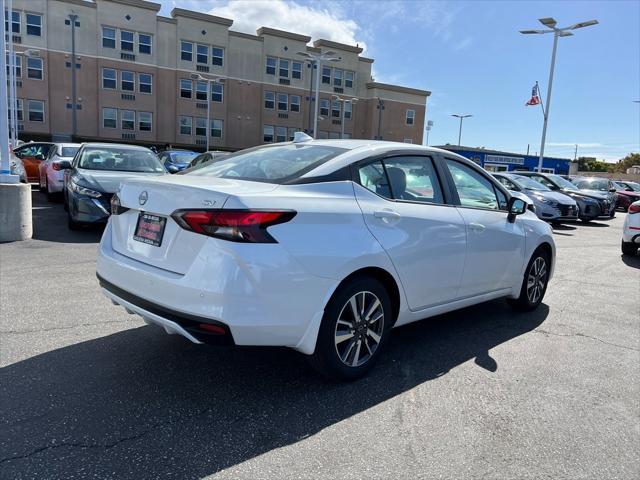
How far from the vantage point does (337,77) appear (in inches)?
1965

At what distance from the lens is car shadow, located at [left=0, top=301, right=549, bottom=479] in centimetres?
253

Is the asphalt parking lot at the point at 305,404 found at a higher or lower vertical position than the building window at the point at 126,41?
lower

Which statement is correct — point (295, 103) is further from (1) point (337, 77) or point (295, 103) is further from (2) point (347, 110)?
(2) point (347, 110)

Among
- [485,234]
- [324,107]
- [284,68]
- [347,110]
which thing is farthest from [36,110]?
[485,234]

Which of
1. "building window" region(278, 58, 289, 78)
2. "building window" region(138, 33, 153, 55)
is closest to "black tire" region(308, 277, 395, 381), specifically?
"building window" region(138, 33, 153, 55)

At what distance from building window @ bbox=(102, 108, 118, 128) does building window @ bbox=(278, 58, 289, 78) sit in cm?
1527

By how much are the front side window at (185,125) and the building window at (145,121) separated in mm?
2519

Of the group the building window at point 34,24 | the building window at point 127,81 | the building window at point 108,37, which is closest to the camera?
the building window at point 34,24

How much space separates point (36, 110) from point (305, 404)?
4260 cm

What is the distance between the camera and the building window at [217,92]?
44.2m

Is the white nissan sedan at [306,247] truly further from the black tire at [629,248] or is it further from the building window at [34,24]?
the building window at [34,24]

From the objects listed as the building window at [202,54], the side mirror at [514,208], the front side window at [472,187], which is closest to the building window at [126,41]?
the building window at [202,54]

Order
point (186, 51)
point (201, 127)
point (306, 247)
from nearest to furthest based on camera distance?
point (306, 247) → point (186, 51) → point (201, 127)

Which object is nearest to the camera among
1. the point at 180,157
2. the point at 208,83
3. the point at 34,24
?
the point at 180,157
